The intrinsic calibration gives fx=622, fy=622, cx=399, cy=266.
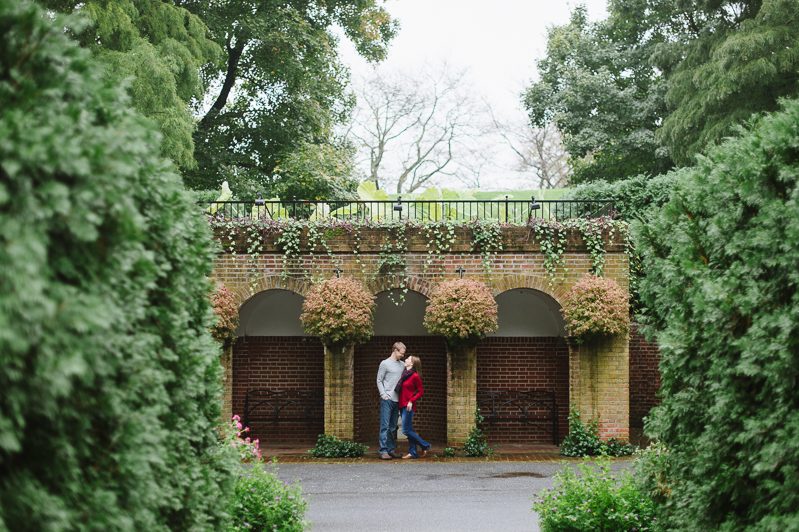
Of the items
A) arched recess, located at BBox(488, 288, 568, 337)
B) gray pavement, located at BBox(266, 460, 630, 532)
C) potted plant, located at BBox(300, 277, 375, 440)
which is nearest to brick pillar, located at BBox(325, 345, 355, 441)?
potted plant, located at BBox(300, 277, 375, 440)

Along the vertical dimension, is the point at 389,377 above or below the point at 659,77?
below

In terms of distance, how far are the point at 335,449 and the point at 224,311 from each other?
282 cm

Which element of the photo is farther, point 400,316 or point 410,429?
point 400,316

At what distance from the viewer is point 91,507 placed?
7.02 ft

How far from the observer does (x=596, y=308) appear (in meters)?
9.48

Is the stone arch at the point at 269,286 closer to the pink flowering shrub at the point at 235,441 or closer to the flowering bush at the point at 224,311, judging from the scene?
the flowering bush at the point at 224,311

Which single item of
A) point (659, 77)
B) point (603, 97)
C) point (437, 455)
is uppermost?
point (659, 77)

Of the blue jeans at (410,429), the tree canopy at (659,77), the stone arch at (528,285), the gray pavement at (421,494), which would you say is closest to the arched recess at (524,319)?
the stone arch at (528,285)

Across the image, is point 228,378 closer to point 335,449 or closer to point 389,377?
point 335,449

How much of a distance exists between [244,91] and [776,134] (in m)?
18.6

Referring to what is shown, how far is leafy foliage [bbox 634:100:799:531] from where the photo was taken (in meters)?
2.96

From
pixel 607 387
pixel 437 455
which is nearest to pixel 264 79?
pixel 437 455

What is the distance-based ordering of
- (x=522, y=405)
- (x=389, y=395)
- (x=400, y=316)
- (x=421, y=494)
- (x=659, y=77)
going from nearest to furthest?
1. (x=421, y=494)
2. (x=389, y=395)
3. (x=522, y=405)
4. (x=400, y=316)
5. (x=659, y=77)

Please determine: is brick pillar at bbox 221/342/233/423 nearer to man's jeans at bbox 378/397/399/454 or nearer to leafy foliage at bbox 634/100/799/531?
man's jeans at bbox 378/397/399/454
